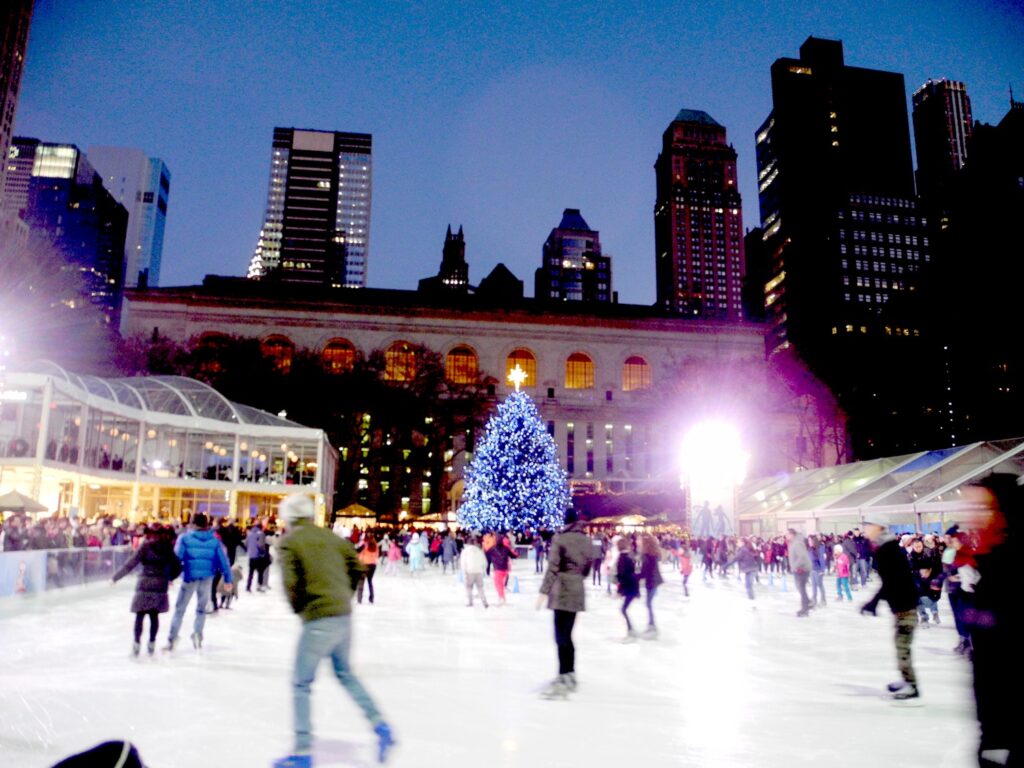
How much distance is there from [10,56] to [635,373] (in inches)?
3322

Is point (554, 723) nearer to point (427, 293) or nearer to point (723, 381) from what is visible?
point (723, 381)

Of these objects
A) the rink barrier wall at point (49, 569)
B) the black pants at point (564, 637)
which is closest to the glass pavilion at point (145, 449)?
the rink barrier wall at point (49, 569)

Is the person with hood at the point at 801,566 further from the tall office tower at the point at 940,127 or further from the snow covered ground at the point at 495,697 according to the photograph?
the tall office tower at the point at 940,127

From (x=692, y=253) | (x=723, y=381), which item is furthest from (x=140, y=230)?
(x=723, y=381)

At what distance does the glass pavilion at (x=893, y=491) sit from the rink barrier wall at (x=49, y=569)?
59.5 feet

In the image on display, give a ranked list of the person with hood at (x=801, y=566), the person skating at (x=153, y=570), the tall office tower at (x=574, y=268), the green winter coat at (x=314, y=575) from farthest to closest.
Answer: the tall office tower at (x=574, y=268) → the person with hood at (x=801, y=566) → the person skating at (x=153, y=570) → the green winter coat at (x=314, y=575)

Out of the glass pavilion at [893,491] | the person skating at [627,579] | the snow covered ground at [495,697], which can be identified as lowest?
the snow covered ground at [495,697]

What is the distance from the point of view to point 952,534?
31.6ft

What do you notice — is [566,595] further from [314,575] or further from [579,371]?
[579,371]

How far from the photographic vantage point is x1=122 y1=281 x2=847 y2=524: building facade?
217ft

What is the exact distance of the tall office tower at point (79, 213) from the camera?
5492 inches

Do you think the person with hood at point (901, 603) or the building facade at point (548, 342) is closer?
the person with hood at point (901, 603)

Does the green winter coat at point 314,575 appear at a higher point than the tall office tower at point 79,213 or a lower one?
lower

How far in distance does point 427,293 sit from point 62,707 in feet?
224
